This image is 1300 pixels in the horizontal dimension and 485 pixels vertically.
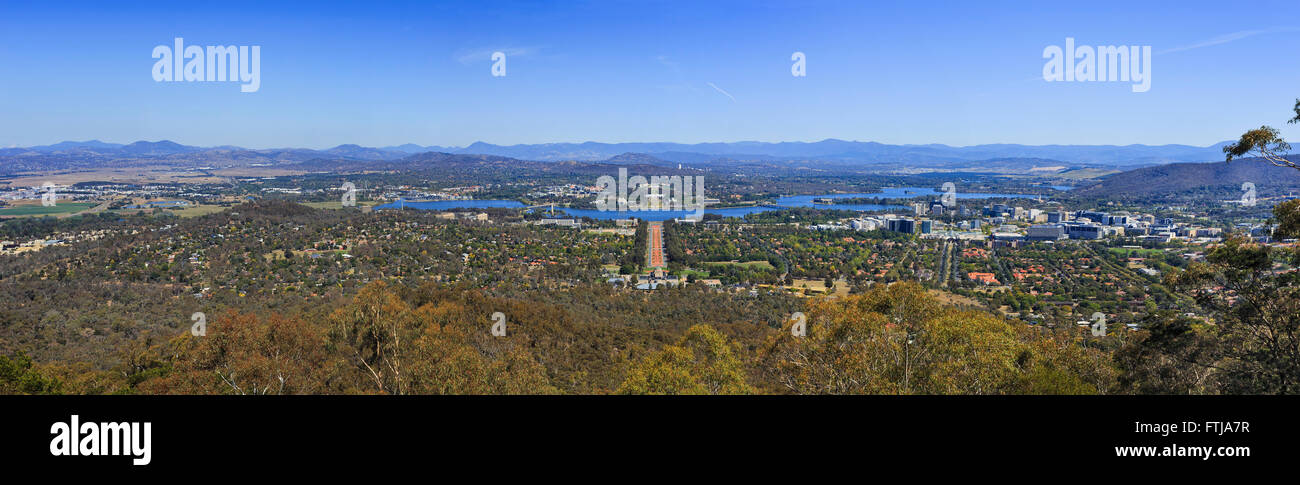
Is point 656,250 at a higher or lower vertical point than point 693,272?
higher

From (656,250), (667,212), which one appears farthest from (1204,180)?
(656,250)

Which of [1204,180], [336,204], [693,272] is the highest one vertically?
[1204,180]

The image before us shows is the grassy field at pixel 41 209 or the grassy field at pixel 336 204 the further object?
the grassy field at pixel 336 204

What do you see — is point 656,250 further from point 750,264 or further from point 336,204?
point 336,204

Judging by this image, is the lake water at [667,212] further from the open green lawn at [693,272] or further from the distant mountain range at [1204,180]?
the open green lawn at [693,272]

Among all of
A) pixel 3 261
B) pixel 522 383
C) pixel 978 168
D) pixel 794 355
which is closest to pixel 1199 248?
pixel 794 355

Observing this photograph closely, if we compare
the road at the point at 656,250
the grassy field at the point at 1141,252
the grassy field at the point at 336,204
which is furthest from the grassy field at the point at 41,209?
the grassy field at the point at 1141,252
